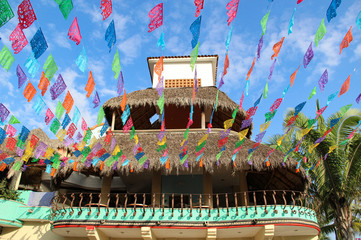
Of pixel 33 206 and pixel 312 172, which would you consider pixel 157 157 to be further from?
pixel 312 172

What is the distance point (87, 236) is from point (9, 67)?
21.9ft

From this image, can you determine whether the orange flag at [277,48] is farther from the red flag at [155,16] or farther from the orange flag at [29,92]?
the orange flag at [29,92]

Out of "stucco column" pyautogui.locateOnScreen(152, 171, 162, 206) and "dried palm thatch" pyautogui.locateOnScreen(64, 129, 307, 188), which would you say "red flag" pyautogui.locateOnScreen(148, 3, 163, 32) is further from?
"stucco column" pyautogui.locateOnScreen(152, 171, 162, 206)

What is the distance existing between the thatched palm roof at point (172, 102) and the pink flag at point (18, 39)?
7546mm

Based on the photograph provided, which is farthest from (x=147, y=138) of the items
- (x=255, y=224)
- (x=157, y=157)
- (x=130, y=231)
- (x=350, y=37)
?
(x=350, y=37)

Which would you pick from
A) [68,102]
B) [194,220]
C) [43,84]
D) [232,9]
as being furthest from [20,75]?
[194,220]

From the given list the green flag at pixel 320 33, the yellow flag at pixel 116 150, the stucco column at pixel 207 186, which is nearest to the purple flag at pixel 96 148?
the yellow flag at pixel 116 150

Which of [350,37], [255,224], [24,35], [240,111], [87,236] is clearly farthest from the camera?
[240,111]

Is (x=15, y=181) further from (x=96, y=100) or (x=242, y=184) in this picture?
(x=242, y=184)

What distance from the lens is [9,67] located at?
21.7ft

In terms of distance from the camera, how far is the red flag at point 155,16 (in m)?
6.45

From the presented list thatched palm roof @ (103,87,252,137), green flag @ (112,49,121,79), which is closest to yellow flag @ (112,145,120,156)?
thatched palm roof @ (103,87,252,137)

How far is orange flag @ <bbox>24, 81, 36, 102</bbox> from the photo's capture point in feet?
26.3

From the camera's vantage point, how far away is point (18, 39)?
20.6ft
